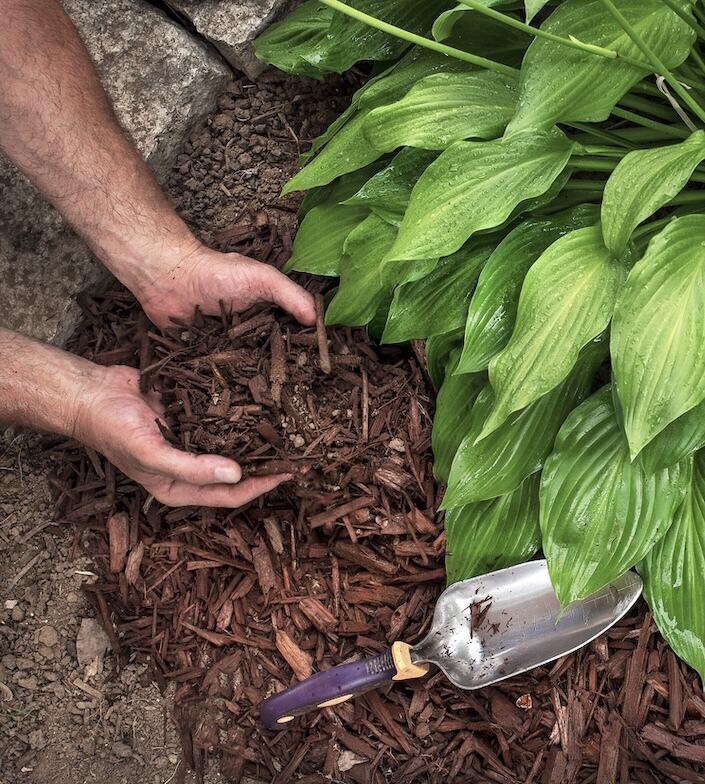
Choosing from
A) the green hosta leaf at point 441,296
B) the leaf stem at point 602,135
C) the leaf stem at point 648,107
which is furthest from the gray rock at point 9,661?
the leaf stem at point 648,107

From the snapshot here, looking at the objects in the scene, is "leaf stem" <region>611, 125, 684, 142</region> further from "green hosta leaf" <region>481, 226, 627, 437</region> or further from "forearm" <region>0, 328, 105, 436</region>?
"forearm" <region>0, 328, 105, 436</region>

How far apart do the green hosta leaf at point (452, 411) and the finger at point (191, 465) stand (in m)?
0.35

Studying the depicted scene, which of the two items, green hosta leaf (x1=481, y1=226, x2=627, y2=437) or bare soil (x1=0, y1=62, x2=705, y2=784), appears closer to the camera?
green hosta leaf (x1=481, y1=226, x2=627, y2=437)

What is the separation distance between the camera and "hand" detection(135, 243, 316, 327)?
1.38 meters

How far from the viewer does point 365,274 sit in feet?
4.40

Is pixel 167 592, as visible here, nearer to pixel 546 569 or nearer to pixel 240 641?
pixel 240 641

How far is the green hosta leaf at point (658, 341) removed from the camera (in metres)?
1.02

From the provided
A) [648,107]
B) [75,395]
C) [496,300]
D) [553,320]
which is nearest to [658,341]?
[553,320]

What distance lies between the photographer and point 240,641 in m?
1.42

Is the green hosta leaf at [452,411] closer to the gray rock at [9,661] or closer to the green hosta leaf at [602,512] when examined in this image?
the green hosta leaf at [602,512]

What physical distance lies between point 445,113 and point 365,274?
0.30 m

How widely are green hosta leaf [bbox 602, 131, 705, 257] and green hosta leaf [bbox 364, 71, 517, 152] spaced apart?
229 millimetres

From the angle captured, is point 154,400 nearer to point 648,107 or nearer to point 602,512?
point 602,512

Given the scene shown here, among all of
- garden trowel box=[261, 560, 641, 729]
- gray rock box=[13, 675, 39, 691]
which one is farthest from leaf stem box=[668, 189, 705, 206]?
gray rock box=[13, 675, 39, 691]
